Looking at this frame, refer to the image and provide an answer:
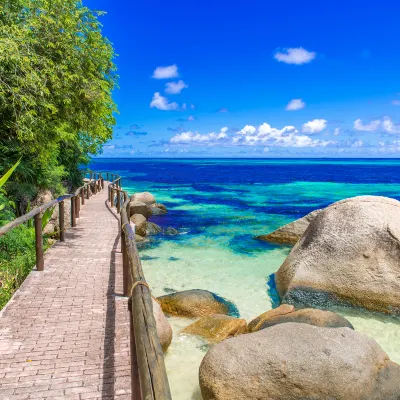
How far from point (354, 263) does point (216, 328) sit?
4076mm

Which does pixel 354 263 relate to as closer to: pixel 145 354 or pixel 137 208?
pixel 145 354

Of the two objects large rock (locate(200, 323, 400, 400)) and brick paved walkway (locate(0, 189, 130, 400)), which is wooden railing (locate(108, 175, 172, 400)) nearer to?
brick paved walkway (locate(0, 189, 130, 400))

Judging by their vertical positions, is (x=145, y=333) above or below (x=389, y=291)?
above

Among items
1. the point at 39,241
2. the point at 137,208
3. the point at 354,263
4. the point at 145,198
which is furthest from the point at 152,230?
the point at 39,241

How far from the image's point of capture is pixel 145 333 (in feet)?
7.89

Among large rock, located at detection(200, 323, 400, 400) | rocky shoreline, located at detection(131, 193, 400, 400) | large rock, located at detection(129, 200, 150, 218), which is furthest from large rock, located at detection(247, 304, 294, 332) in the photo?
large rock, located at detection(129, 200, 150, 218)

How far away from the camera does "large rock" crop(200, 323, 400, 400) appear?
4922 millimetres

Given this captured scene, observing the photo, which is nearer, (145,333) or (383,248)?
(145,333)

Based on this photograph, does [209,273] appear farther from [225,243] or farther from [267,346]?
[267,346]

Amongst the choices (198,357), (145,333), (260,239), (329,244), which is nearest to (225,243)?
(260,239)

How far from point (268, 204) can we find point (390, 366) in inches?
1195

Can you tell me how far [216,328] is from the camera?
25.2 ft

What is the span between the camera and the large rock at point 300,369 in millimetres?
4922

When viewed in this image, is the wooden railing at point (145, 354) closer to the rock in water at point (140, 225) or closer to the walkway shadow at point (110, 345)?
the walkway shadow at point (110, 345)
